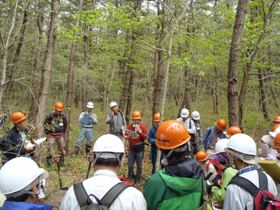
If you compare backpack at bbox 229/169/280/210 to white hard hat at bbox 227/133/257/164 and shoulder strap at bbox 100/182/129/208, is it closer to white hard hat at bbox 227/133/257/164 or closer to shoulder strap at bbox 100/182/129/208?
white hard hat at bbox 227/133/257/164

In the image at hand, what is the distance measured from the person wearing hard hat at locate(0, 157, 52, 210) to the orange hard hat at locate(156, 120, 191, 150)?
1.16m

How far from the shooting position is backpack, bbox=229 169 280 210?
2695mm

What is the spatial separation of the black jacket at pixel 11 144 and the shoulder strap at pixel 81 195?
413cm

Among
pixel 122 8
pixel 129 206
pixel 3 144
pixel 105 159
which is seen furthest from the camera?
pixel 122 8

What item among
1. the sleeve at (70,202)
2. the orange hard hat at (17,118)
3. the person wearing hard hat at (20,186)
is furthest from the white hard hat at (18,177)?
the orange hard hat at (17,118)

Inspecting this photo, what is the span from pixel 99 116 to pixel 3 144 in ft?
61.5

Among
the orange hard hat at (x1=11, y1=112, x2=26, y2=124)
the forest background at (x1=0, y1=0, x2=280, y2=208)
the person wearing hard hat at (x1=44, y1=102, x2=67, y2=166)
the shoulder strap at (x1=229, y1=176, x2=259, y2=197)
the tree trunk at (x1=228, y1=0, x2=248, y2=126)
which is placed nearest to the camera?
the shoulder strap at (x1=229, y1=176, x2=259, y2=197)

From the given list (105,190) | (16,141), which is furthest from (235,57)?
(105,190)

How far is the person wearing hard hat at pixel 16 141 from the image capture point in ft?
20.4

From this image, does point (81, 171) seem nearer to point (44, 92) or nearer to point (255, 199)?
point (44, 92)

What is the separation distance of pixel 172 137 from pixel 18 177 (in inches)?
54.6

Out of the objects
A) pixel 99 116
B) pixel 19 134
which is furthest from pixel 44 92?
pixel 99 116

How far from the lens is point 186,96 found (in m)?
19.0

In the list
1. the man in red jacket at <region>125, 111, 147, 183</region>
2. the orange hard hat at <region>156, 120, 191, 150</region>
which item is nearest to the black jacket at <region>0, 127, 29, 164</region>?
the man in red jacket at <region>125, 111, 147, 183</region>
